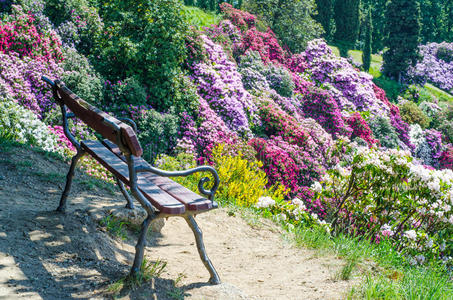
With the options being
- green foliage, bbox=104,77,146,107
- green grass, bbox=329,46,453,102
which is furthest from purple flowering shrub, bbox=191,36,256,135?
green grass, bbox=329,46,453,102

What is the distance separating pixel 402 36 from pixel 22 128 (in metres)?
27.5

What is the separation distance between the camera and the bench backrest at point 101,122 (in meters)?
2.47

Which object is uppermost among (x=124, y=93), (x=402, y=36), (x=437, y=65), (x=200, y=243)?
(x=402, y=36)

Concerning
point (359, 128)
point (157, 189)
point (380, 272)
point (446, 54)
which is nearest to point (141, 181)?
point (157, 189)

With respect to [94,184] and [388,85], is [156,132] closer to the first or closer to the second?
[94,184]

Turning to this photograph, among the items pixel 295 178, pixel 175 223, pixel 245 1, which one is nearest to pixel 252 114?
pixel 295 178

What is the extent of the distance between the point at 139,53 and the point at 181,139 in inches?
Answer: 76.1

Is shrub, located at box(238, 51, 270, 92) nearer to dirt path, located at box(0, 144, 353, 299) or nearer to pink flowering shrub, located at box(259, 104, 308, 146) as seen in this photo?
pink flowering shrub, located at box(259, 104, 308, 146)

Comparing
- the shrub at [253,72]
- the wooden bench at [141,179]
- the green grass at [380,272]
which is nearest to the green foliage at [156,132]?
the green grass at [380,272]

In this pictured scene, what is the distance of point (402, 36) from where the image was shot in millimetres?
27438

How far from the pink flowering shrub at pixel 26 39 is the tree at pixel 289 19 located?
12.6 meters

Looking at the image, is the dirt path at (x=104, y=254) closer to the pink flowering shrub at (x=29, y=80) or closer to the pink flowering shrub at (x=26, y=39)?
the pink flowering shrub at (x=29, y=80)

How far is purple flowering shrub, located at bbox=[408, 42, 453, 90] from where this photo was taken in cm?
3238

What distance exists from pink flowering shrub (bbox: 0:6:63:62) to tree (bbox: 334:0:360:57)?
27.7 m
